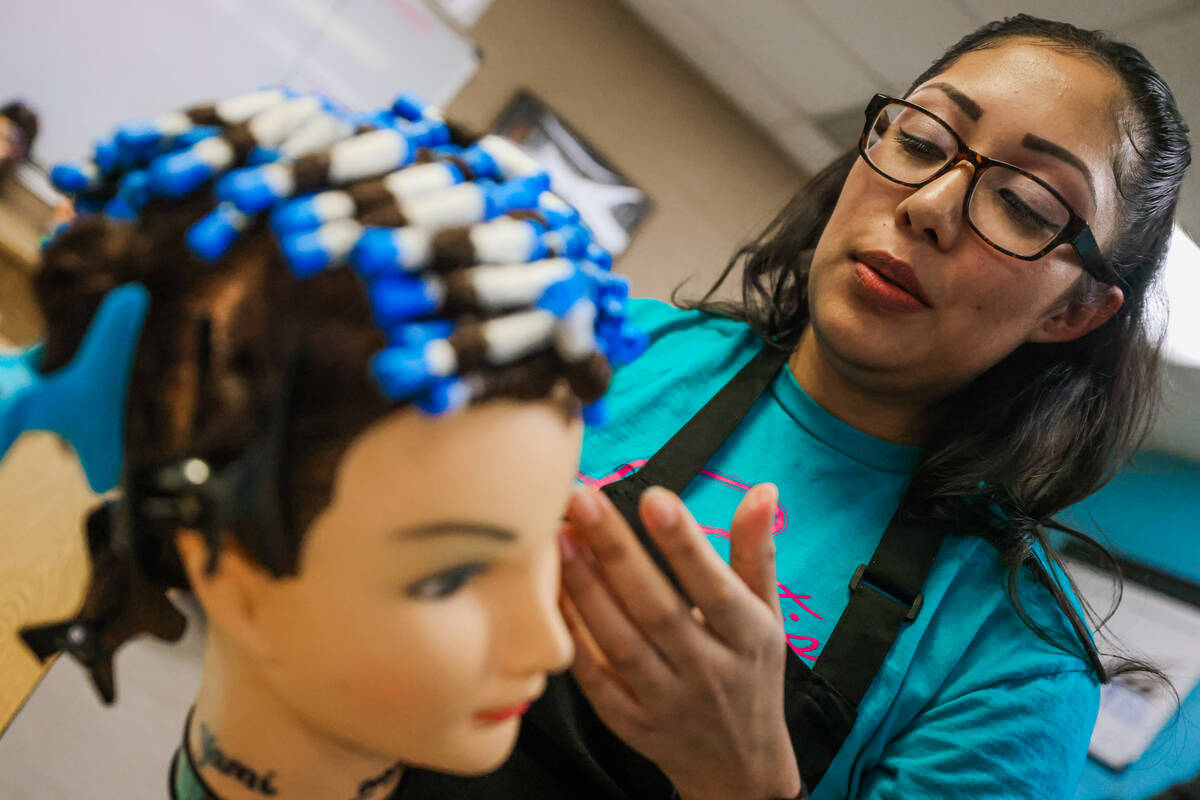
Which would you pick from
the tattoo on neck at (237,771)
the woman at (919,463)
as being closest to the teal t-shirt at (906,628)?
the woman at (919,463)

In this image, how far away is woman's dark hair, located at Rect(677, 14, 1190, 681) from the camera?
882 millimetres

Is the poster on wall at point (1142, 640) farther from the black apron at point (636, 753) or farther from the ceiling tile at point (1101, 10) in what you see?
the black apron at point (636, 753)

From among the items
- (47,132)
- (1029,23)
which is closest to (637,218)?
(47,132)

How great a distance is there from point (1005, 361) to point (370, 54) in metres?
2.83

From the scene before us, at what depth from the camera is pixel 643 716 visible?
1.87ft

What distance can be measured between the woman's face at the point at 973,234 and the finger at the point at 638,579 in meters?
0.50

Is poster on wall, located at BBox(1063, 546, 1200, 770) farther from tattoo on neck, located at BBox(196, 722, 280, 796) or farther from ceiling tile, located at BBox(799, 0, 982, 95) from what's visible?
tattoo on neck, located at BBox(196, 722, 280, 796)

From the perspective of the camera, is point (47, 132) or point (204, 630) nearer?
point (204, 630)

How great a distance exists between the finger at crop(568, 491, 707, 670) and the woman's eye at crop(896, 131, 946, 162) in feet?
2.21

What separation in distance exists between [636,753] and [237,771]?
375mm

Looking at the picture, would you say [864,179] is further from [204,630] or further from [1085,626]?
[204,630]

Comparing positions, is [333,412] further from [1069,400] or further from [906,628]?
[1069,400]

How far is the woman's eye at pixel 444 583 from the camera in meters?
0.47

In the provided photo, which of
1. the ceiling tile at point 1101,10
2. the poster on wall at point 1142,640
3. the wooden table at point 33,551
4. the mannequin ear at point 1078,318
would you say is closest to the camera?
the wooden table at point 33,551
